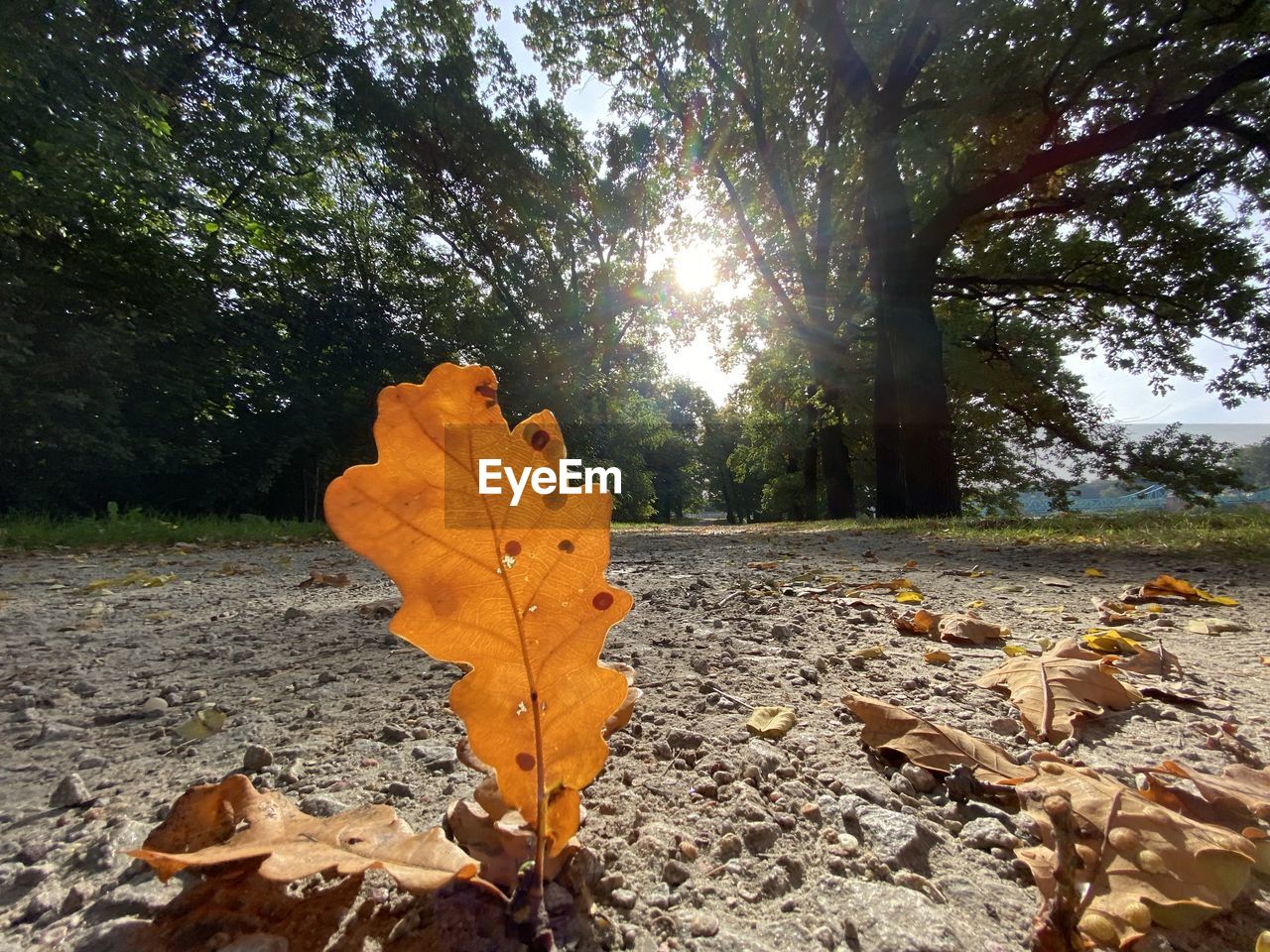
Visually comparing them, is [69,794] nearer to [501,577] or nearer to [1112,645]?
[501,577]

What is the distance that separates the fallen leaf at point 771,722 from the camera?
0.86 meters

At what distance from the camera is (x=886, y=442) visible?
33.5 feet

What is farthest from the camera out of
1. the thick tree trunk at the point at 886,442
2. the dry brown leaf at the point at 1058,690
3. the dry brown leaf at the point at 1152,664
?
the thick tree trunk at the point at 886,442

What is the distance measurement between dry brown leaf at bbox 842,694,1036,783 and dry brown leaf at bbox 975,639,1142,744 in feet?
0.47

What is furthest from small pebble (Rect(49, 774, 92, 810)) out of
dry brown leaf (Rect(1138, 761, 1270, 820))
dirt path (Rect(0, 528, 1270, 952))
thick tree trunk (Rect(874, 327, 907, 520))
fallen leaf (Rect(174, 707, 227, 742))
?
thick tree trunk (Rect(874, 327, 907, 520))

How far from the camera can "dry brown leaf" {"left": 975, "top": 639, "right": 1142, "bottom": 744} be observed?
33.2 inches

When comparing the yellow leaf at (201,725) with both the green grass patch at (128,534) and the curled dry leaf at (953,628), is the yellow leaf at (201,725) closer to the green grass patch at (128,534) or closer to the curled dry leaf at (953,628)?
the curled dry leaf at (953,628)

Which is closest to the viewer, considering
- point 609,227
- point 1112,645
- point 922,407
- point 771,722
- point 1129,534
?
point 771,722

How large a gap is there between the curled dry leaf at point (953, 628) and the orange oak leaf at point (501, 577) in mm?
1213

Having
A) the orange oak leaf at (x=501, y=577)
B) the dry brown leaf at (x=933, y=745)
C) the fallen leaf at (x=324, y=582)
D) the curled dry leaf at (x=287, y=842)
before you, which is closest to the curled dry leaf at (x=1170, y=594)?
the dry brown leaf at (x=933, y=745)

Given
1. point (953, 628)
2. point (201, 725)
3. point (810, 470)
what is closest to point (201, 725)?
point (201, 725)

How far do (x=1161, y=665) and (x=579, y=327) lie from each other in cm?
1659

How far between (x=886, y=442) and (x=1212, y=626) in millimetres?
9365

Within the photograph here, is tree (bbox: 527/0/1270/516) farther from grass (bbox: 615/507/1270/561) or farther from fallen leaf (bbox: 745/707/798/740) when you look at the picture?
fallen leaf (bbox: 745/707/798/740)
